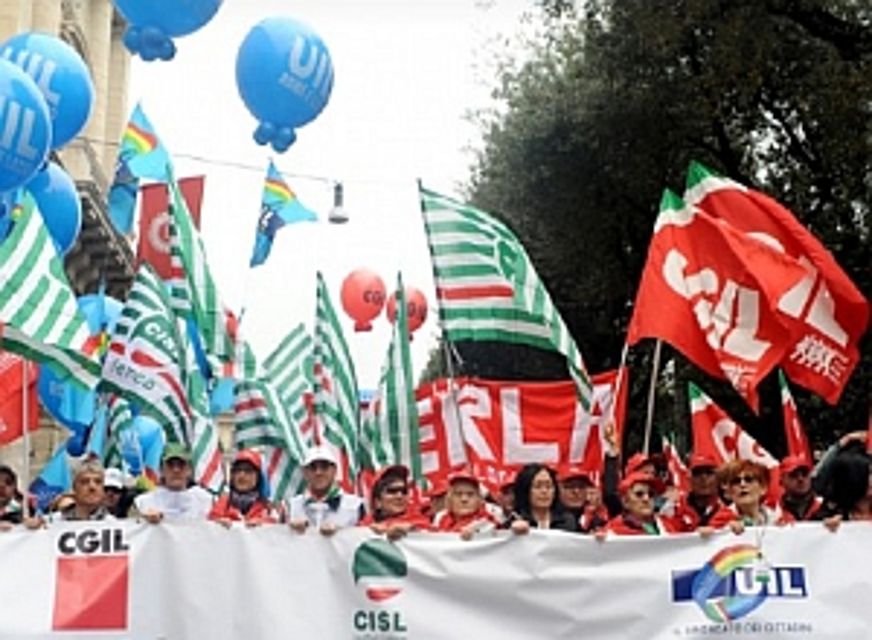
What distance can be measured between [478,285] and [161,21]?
3.41 m

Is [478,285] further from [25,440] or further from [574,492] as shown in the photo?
[25,440]

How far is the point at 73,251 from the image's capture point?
33375mm

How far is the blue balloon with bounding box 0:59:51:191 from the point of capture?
11.1 metres

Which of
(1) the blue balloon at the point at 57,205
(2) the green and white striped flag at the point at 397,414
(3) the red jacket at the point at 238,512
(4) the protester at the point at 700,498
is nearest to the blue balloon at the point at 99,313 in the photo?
(1) the blue balloon at the point at 57,205

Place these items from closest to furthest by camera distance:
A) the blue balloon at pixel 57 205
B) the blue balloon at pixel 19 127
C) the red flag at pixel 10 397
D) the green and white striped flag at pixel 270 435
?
the blue balloon at pixel 19 127, the red flag at pixel 10 397, the green and white striped flag at pixel 270 435, the blue balloon at pixel 57 205

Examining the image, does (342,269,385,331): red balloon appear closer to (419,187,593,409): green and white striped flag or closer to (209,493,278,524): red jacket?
(419,187,593,409): green and white striped flag

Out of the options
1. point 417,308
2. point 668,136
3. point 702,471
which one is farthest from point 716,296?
point 417,308

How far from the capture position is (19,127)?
11.1 metres

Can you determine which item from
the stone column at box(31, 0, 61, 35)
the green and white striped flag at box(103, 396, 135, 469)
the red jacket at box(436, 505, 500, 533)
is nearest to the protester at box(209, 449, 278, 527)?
the red jacket at box(436, 505, 500, 533)

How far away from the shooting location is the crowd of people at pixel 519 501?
8062 millimetres

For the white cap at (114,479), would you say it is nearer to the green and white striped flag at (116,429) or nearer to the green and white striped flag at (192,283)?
the green and white striped flag at (192,283)

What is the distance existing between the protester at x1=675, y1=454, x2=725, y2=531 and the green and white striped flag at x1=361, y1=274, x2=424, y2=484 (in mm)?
2915

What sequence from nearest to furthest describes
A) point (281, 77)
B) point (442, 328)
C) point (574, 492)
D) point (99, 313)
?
point (574, 492), point (442, 328), point (281, 77), point (99, 313)

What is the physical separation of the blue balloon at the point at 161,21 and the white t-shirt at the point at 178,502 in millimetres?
4801
